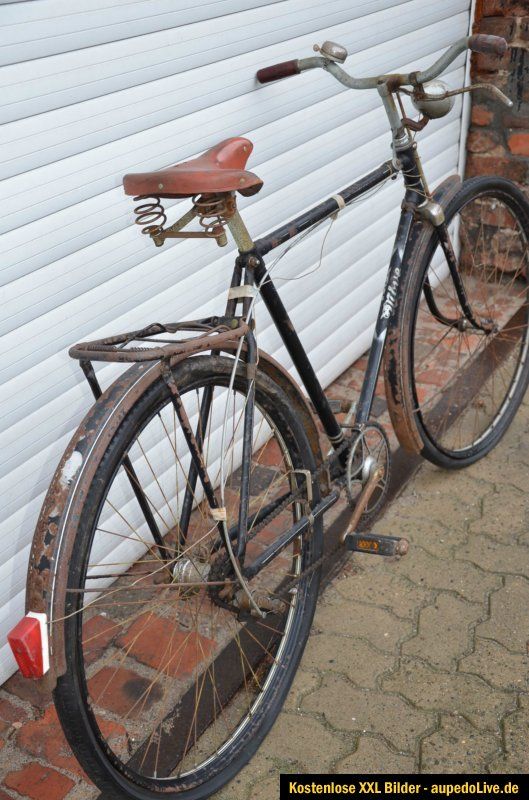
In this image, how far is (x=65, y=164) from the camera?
225cm

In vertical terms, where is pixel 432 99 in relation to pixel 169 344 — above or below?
above

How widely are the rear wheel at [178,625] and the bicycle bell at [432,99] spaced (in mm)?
964

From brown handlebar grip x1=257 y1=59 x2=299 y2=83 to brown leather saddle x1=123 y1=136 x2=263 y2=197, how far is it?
0.70 metres

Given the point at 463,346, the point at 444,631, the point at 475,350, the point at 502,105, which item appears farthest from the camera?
the point at 502,105

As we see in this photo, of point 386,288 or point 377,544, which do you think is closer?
point 377,544

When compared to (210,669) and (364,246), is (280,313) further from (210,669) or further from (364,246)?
(364,246)

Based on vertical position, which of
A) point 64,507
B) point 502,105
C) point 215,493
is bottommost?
point 502,105

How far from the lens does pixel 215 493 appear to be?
6.86 feet

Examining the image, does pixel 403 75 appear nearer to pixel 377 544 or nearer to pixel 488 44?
pixel 488 44

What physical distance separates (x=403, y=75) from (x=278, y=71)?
0.43 meters

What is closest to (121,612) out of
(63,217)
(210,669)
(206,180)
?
(210,669)

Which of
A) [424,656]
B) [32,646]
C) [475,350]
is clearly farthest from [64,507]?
[475,350]

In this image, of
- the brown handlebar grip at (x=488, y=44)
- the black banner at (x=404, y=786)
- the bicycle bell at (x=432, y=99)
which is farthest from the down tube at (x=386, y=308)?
the black banner at (x=404, y=786)

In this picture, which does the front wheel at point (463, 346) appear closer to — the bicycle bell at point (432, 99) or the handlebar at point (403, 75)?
the bicycle bell at point (432, 99)
